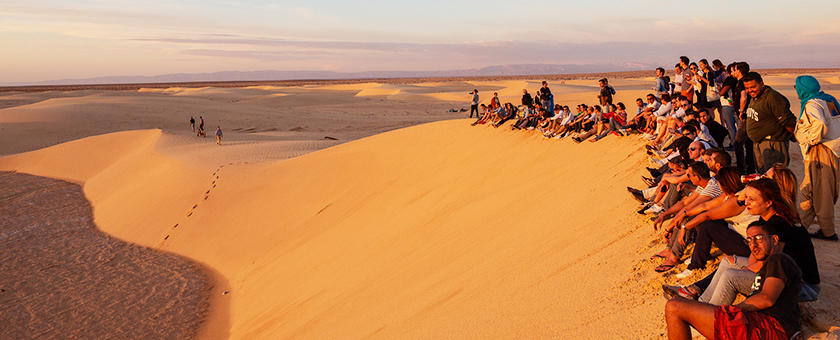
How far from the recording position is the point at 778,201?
329cm

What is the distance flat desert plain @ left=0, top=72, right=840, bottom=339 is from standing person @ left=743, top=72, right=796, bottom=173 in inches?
47.2

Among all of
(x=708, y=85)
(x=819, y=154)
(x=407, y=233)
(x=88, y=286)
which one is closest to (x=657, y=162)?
A: (x=819, y=154)

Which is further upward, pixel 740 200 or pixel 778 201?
pixel 778 201

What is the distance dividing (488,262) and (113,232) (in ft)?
41.9

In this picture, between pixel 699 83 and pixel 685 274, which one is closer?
pixel 685 274

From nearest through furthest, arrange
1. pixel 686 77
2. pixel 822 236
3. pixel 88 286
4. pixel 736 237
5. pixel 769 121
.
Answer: pixel 736 237 < pixel 822 236 < pixel 769 121 < pixel 686 77 < pixel 88 286

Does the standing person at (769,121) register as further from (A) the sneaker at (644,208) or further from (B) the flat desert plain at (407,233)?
(A) the sneaker at (644,208)

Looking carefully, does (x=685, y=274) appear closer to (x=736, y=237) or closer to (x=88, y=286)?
(x=736, y=237)

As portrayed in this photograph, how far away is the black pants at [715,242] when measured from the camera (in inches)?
142

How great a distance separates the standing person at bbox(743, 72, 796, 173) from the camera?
5.22 meters

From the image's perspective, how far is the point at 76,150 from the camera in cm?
2470

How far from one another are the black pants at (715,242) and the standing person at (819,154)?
5.48ft

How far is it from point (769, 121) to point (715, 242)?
8.04ft

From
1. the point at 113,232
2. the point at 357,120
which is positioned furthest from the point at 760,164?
the point at 357,120
